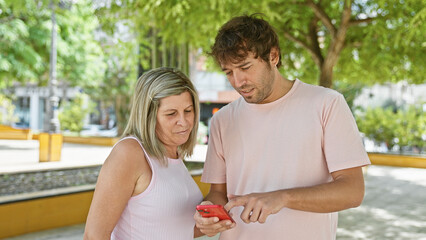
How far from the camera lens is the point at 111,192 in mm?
1870

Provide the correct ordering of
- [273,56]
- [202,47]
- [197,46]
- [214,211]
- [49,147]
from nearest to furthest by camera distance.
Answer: [214,211]
[273,56]
[197,46]
[202,47]
[49,147]

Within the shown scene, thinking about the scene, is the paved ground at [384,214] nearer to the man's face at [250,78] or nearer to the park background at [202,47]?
the park background at [202,47]

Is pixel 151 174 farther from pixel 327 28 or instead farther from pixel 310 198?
pixel 327 28

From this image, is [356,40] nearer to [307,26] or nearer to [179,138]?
[307,26]

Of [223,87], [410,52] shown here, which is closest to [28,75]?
[410,52]

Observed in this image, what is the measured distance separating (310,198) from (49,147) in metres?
11.7

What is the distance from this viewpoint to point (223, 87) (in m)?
37.2

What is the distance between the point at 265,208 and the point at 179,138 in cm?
70

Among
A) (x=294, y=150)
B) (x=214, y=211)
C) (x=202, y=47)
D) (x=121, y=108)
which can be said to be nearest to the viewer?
(x=214, y=211)

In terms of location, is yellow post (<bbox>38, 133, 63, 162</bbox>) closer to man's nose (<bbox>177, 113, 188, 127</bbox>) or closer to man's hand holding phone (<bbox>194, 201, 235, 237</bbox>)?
man's nose (<bbox>177, 113, 188, 127</bbox>)

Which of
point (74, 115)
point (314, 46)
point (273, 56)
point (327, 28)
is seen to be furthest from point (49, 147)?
point (74, 115)

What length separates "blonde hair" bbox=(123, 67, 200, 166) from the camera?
81.2 inches

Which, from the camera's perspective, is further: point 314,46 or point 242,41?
point 314,46

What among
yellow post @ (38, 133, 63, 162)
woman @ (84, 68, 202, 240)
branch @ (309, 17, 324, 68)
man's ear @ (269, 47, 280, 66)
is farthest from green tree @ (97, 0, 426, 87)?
yellow post @ (38, 133, 63, 162)
